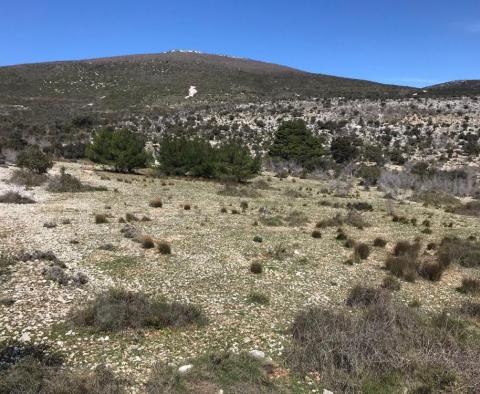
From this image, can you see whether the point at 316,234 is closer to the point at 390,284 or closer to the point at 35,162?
the point at 390,284

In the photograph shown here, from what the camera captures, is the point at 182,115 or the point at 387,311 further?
the point at 182,115

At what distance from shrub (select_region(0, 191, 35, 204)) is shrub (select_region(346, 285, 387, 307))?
1770cm

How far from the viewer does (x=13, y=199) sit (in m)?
22.7

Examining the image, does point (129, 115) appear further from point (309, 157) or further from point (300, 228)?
point (300, 228)

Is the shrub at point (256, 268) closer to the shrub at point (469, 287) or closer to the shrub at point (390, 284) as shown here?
the shrub at point (390, 284)

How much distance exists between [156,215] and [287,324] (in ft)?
43.6

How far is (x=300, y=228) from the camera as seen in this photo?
20.9 m

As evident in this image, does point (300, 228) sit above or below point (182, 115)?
below

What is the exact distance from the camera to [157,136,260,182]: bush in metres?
38.8

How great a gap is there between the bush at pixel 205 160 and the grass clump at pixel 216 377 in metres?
30.6

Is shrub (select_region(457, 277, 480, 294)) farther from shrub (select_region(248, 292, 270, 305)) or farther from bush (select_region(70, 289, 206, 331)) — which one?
bush (select_region(70, 289, 206, 331))

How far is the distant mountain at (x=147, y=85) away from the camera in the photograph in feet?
266

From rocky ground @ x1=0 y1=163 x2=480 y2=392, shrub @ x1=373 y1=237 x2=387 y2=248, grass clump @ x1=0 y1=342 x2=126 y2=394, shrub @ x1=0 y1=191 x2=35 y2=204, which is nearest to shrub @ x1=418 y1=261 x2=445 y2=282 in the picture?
rocky ground @ x1=0 y1=163 x2=480 y2=392

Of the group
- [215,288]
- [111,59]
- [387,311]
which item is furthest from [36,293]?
[111,59]
